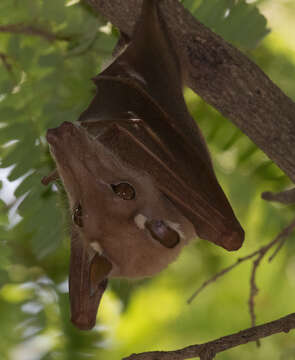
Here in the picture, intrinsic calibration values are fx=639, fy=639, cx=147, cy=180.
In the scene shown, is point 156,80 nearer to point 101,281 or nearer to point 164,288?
point 101,281

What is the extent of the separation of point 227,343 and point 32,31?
1.94m

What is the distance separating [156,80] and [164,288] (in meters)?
2.33

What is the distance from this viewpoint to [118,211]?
2.54 metres

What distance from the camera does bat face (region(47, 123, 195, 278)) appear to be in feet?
8.10

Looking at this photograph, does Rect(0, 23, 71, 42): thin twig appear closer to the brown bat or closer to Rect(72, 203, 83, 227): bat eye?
the brown bat

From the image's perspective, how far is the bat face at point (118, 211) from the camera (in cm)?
247

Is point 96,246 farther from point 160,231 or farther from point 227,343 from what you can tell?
point 227,343

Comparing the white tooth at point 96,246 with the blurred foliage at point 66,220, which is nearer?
the white tooth at point 96,246

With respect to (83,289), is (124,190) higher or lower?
higher

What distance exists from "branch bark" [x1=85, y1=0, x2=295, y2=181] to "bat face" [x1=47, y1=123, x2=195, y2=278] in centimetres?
47

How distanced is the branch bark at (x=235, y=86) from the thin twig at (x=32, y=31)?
2.22 ft

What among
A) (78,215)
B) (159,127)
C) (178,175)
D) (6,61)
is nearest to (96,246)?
(78,215)

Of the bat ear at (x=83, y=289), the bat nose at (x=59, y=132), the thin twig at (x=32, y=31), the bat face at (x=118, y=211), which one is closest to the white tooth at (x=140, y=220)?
the bat face at (x=118, y=211)

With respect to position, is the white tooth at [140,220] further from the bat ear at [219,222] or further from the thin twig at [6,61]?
the thin twig at [6,61]
